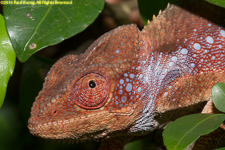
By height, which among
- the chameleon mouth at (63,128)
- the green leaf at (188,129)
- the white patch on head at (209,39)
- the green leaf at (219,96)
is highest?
the green leaf at (219,96)

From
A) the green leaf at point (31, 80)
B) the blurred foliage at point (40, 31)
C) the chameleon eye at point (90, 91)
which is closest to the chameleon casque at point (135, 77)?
the chameleon eye at point (90, 91)

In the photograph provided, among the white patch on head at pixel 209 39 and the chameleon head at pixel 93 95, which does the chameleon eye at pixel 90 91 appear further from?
the white patch on head at pixel 209 39

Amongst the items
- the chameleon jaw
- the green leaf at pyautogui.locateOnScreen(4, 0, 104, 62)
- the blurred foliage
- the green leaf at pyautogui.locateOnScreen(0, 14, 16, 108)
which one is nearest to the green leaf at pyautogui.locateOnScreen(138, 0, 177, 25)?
the blurred foliage

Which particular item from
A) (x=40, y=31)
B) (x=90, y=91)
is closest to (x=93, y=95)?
(x=90, y=91)

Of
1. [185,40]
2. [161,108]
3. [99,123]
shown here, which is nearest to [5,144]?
[99,123]

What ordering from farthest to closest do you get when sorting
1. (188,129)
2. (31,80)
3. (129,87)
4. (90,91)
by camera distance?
(31,80), (129,87), (90,91), (188,129)

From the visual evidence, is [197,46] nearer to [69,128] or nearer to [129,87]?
[129,87]
